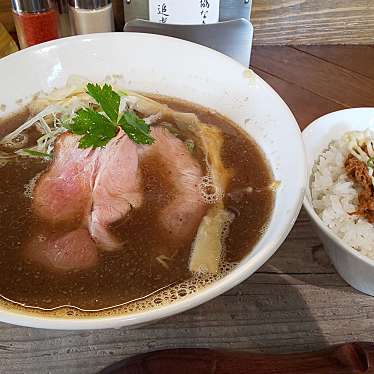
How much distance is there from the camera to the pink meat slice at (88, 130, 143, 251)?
104 cm

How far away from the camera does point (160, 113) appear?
1356mm

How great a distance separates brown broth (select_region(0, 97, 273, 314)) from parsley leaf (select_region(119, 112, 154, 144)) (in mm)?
58

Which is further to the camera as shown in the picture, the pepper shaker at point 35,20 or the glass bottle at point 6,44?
the glass bottle at point 6,44

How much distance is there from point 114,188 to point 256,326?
0.43m

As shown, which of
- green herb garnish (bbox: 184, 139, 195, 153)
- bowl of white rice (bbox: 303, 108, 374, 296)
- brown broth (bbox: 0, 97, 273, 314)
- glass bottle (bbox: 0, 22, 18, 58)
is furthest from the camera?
glass bottle (bbox: 0, 22, 18, 58)

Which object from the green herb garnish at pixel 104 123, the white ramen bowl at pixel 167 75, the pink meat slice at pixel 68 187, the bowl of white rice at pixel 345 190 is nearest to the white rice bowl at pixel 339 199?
the bowl of white rice at pixel 345 190

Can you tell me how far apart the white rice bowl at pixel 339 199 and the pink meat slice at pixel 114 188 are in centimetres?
47

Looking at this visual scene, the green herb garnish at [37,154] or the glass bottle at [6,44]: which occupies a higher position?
the glass bottle at [6,44]

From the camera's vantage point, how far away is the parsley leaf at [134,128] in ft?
3.73

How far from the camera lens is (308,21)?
6.30ft

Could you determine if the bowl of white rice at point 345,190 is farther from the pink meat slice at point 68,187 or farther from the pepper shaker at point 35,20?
the pepper shaker at point 35,20

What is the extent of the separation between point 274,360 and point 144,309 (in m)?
0.31

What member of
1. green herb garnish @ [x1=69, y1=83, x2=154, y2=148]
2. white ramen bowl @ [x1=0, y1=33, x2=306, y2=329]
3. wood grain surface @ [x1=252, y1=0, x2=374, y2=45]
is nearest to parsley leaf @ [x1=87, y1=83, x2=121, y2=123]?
green herb garnish @ [x1=69, y1=83, x2=154, y2=148]

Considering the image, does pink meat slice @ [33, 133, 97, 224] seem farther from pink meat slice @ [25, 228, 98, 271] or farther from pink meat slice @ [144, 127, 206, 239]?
pink meat slice @ [144, 127, 206, 239]
